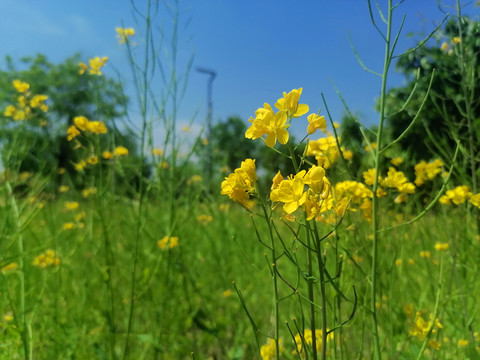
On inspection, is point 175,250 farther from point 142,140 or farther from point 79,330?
point 142,140

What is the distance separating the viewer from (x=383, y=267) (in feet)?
4.97

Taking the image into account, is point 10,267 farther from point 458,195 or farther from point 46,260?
point 458,195

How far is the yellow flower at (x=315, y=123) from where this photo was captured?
2.39 ft

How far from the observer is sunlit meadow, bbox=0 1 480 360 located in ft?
2.38

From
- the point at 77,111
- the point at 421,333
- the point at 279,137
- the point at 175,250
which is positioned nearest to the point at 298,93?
the point at 279,137

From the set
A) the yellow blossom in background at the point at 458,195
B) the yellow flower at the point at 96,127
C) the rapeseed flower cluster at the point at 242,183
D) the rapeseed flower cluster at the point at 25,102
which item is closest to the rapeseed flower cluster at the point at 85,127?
the yellow flower at the point at 96,127

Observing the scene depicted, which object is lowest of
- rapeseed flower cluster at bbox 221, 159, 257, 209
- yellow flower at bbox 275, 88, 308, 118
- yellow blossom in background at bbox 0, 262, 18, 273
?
yellow blossom in background at bbox 0, 262, 18, 273

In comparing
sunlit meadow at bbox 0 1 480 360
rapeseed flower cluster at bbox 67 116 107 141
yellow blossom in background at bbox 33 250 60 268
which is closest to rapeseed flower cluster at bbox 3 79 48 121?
sunlit meadow at bbox 0 1 480 360

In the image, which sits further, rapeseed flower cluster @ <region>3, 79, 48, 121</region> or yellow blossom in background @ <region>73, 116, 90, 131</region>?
rapeseed flower cluster @ <region>3, 79, 48, 121</region>

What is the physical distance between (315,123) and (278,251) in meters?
0.94

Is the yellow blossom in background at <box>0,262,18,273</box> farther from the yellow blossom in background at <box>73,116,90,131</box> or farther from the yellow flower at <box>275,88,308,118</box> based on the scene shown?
the yellow flower at <box>275,88,308,118</box>

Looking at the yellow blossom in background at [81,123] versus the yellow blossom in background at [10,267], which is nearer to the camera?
the yellow blossom in background at [81,123]

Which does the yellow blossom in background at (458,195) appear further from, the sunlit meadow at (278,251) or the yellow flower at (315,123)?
the yellow flower at (315,123)

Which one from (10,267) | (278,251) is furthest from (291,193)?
(10,267)
